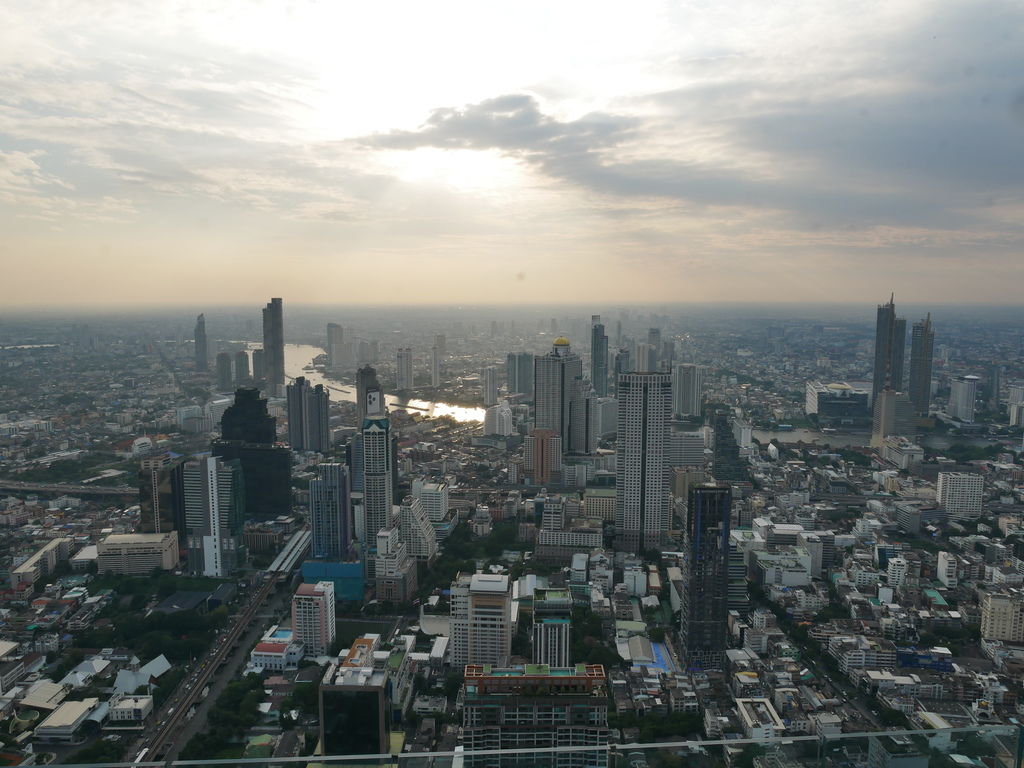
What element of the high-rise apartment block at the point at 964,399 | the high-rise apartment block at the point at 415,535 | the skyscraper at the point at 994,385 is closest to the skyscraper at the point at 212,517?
the high-rise apartment block at the point at 415,535

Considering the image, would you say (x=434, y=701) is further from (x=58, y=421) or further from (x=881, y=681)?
(x=58, y=421)

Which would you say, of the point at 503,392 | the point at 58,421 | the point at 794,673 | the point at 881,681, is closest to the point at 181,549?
the point at 58,421

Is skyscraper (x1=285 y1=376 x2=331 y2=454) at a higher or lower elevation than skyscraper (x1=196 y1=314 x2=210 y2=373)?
lower

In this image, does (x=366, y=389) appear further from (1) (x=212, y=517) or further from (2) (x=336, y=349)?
(2) (x=336, y=349)

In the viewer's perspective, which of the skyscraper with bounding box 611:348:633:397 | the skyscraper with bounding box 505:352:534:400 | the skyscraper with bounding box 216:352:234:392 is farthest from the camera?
the skyscraper with bounding box 505:352:534:400

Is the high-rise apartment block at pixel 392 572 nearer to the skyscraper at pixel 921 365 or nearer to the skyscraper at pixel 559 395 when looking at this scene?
the skyscraper at pixel 559 395

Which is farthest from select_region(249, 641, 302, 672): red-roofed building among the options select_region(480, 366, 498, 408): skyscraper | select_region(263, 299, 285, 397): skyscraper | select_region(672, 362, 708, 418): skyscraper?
select_region(480, 366, 498, 408): skyscraper

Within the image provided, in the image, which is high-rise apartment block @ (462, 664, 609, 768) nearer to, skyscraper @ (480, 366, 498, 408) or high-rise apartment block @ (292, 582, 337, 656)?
high-rise apartment block @ (292, 582, 337, 656)

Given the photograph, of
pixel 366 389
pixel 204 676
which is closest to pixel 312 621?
pixel 204 676
